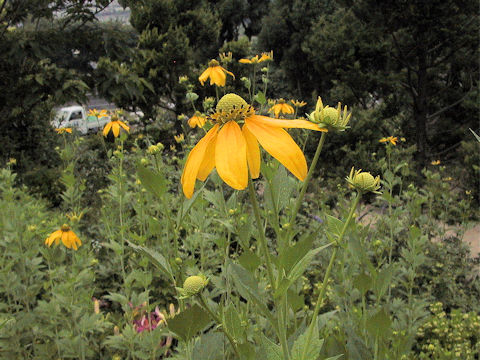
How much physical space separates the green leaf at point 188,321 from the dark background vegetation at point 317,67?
160 inches

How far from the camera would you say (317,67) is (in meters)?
8.35

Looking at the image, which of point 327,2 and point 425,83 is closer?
point 425,83

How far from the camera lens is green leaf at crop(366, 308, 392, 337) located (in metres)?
0.87

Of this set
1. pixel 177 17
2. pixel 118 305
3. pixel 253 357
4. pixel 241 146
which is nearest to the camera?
pixel 241 146

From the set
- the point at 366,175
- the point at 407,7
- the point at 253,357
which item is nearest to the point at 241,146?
the point at 366,175

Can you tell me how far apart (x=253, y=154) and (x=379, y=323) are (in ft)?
1.72

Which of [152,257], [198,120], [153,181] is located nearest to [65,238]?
[198,120]

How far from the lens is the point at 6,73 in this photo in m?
4.62

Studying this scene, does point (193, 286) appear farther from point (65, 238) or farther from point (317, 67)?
point (317, 67)

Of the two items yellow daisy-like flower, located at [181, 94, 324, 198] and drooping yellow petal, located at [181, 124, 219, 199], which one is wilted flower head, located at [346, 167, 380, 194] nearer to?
yellow daisy-like flower, located at [181, 94, 324, 198]

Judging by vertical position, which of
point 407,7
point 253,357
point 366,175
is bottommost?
point 407,7

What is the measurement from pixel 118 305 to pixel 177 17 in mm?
8263

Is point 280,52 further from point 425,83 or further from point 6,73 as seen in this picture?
point 6,73

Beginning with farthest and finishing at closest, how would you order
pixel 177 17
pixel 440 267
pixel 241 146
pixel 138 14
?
pixel 177 17
pixel 138 14
pixel 440 267
pixel 241 146
